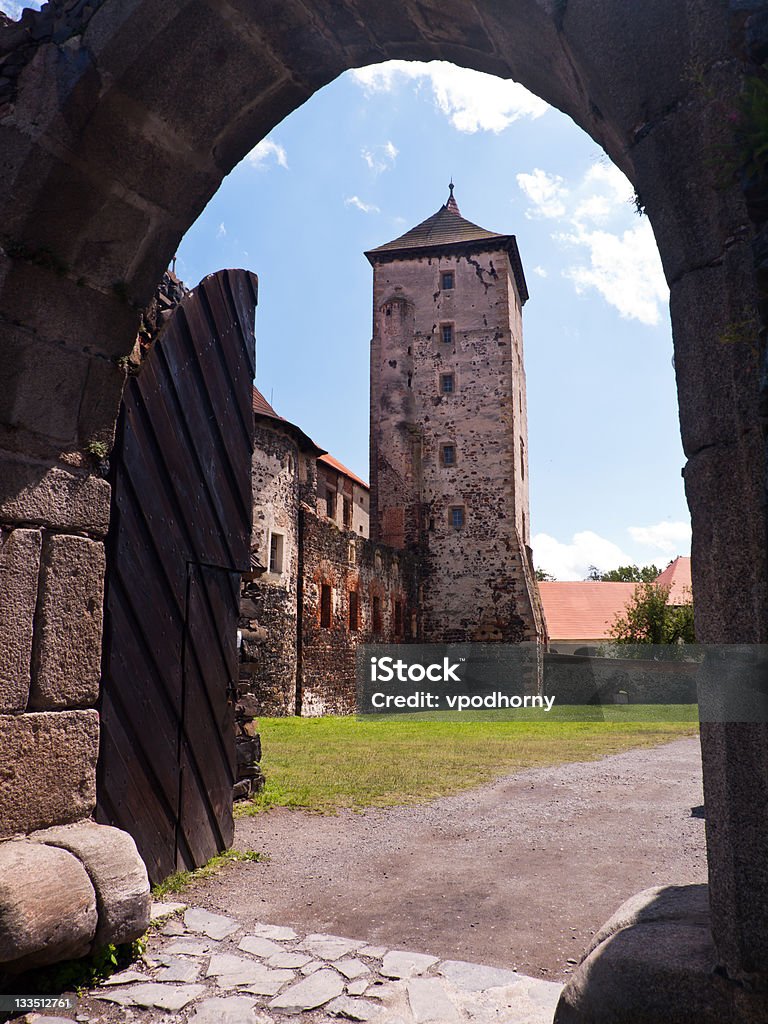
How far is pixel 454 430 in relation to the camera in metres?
24.8

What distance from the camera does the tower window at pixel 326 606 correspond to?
19.7 m

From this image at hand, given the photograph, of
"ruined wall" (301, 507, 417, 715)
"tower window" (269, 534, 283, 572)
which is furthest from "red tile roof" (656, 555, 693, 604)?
"tower window" (269, 534, 283, 572)

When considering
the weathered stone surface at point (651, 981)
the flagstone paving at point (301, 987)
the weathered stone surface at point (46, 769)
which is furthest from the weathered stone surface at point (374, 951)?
the weathered stone surface at point (651, 981)

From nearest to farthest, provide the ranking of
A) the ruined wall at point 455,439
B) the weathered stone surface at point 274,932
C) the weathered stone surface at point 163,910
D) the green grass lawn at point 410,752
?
the weathered stone surface at point 274,932
the weathered stone surface at point 163,910
the green grass lawn at point 410,752
the ruined wall at point 455,439

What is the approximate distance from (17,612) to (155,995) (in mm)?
1505

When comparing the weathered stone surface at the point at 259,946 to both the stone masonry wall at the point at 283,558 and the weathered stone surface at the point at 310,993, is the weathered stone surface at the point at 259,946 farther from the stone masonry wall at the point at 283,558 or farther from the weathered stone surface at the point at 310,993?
the stone masonry wall at the point at 283,558

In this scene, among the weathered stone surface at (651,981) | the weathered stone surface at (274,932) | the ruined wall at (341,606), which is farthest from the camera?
the ruined wall at (341,606)

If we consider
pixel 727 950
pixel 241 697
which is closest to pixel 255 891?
pixel 241 697

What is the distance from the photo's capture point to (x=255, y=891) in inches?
157

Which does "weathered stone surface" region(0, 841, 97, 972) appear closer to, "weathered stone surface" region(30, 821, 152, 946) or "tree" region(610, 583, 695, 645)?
"weathered stone surface" region(30, 821, 152, 946)

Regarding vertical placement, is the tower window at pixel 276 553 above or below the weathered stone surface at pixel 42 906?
above

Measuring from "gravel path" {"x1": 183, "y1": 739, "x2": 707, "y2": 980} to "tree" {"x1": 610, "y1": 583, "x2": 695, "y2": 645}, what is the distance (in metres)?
21.2

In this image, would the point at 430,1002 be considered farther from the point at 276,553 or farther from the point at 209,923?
the point at 276,553

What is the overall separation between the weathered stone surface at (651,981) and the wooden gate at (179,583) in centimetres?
247
